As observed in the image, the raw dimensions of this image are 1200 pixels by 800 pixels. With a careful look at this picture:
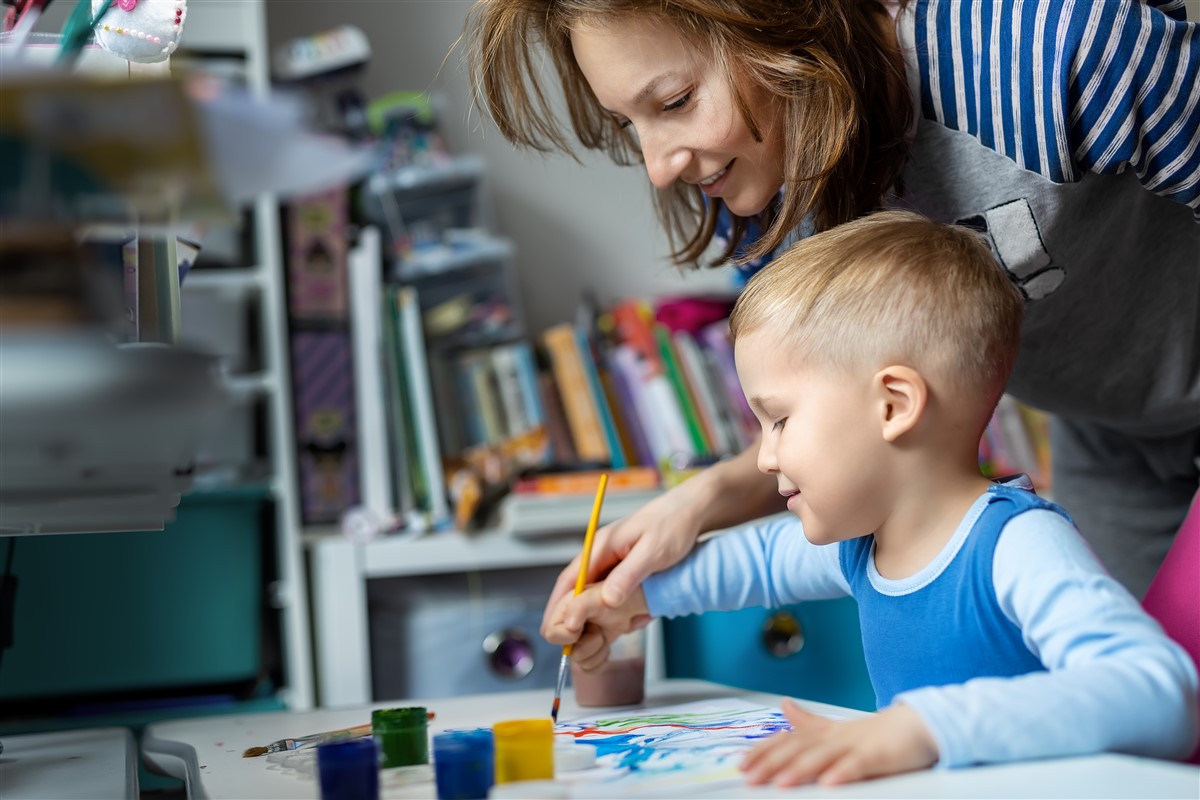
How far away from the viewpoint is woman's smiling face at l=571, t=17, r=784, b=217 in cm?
98

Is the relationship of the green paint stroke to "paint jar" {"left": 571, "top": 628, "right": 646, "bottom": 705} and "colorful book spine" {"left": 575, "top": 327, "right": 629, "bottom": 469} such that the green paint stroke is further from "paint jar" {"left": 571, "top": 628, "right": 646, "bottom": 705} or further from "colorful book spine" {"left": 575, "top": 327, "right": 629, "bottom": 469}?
"colorful book spine" {"left": 575, "top": 327, "right": 629, "bottom": 469}

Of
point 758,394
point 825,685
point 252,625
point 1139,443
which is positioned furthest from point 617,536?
point 252,625

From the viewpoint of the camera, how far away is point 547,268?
2.48 meters

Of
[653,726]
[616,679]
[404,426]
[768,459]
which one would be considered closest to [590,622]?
[616,679]

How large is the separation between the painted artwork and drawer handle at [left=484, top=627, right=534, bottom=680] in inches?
37.2

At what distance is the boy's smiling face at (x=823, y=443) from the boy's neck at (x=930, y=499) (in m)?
0.02

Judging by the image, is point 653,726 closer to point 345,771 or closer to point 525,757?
point 525,757

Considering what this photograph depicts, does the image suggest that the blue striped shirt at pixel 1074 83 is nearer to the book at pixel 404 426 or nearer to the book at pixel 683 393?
the book at pixel 683 393

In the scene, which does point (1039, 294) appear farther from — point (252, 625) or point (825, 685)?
point (252, 625)

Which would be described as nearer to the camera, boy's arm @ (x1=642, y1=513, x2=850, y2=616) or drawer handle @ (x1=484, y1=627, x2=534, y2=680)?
boy's arm @ (x1=642, y1=513, x2=850, y2=616)

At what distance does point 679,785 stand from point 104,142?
17.1 inches

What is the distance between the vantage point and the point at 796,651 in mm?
1839

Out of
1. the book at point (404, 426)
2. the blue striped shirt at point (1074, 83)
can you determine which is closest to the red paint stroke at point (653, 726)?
the blue striped shirt at point (1074, 83)

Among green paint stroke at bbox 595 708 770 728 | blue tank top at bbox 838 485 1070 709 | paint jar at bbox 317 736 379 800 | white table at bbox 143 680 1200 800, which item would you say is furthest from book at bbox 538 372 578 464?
paint jar at bbox 317 736 379 800
